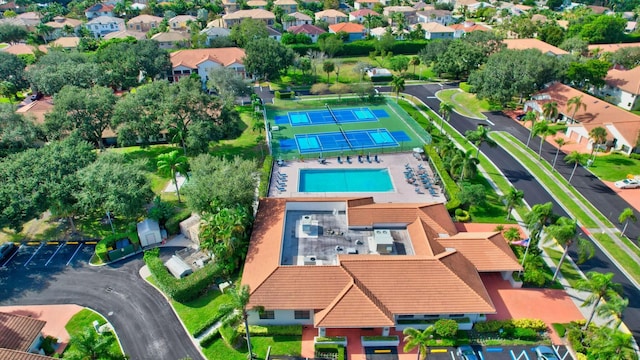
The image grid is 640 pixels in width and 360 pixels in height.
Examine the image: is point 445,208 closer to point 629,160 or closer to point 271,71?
point 629,160

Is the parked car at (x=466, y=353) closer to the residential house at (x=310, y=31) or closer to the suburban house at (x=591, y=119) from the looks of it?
the suburban house at (x=591, y=119)

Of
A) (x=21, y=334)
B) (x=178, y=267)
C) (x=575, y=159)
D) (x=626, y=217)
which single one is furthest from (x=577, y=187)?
(x=21, y=334)

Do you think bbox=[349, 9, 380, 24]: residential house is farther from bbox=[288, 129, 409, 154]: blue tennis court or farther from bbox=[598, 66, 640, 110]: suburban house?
bbox=[288, 129, 409, 154]: blue tennis court

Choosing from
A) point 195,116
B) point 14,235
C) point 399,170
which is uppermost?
point 195,116

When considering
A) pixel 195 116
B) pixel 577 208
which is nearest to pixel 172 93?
pixel 195 116

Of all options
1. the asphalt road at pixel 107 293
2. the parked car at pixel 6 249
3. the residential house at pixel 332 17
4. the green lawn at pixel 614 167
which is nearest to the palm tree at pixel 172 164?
the asphalt road at pixel 107 293
